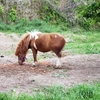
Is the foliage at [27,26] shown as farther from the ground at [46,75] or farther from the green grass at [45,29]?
the ground at [46,75]

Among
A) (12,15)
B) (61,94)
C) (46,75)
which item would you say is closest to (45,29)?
→ (12,15)

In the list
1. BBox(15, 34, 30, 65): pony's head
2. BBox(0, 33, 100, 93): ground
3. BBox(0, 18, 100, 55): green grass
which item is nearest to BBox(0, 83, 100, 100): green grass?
BBox(0, 33, 100, 93): ground

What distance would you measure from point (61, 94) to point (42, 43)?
525 cm

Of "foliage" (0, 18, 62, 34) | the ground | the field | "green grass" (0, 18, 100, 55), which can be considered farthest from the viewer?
"foliage" (0, 18, 62, 34)

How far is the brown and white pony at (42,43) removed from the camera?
12367mm

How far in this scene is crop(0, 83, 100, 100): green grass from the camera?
23.1 feet

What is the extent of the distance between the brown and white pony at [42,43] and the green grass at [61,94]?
416cm

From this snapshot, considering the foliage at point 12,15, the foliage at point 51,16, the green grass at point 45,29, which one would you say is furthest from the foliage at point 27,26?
the foliage at point 51,16

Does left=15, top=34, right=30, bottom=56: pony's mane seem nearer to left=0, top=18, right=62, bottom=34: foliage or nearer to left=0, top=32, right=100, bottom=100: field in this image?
left=0, top=32, right=100, bottom=100: field

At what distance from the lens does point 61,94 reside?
24.5 feet

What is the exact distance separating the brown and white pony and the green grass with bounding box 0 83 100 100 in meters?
4.16

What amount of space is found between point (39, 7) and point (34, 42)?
20.4m

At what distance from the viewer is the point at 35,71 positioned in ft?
37.6

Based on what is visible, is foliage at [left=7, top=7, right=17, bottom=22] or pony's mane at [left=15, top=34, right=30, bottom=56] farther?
foliage at [left=7, top=7, right=17, bottom=22]
